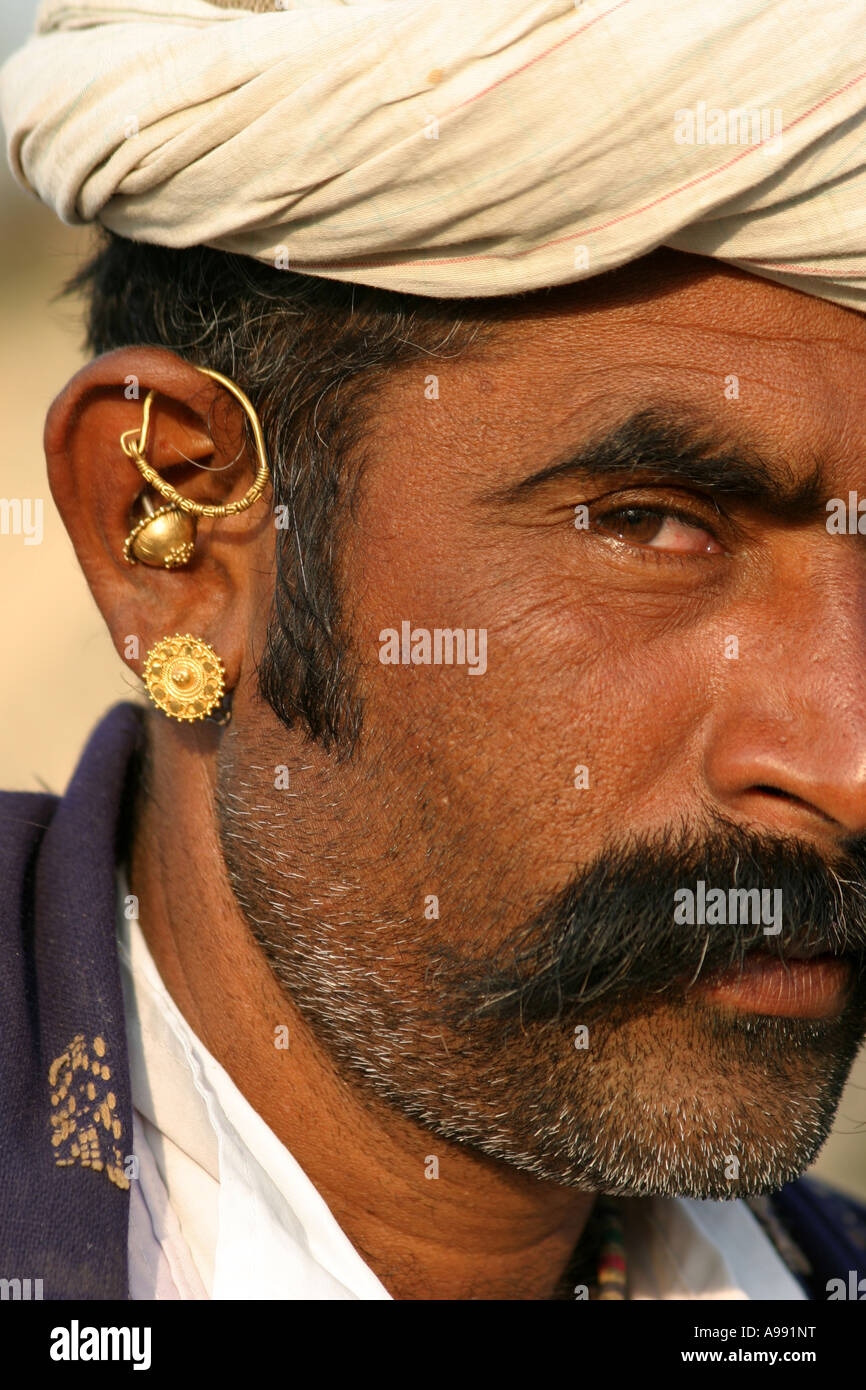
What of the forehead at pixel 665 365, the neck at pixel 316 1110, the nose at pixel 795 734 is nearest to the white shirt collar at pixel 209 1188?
the neck at pixel 316 1110

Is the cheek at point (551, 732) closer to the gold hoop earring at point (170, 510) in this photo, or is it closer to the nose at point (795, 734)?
the nose at point (795, 734)

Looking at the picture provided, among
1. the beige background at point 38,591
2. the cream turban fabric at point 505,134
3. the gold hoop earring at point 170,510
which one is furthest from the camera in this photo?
the beige background at point 38,591

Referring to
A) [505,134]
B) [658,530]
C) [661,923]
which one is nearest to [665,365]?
[658,530]

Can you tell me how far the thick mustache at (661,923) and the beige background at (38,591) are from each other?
18.3ft

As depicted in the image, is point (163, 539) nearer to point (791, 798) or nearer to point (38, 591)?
point (791, 798)

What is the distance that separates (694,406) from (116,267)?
3.95 ft

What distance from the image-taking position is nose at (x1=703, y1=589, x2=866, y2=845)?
1.91 meters

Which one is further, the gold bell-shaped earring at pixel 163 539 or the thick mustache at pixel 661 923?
the gold bell-shaped earring at pixel 163 539

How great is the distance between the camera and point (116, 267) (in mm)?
2588

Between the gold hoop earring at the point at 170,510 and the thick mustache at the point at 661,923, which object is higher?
the gold hoop earring at the point at 170,510

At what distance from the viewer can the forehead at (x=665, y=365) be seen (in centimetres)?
198

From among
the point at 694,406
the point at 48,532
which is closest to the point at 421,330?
the point at 694,406

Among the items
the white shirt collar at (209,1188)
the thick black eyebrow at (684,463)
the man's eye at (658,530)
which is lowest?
the white shirt collar at (209,1188)
